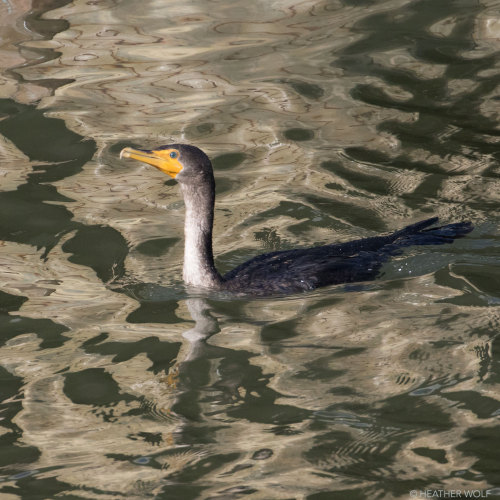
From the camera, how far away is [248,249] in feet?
28.5

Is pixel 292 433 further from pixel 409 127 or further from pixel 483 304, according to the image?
pixel 409 127

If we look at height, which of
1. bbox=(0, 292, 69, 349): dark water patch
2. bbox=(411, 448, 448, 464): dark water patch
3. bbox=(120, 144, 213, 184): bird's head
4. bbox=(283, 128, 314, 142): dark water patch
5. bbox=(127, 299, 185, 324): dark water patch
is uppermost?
bbox=(120, 144, 213, 184): bird's head

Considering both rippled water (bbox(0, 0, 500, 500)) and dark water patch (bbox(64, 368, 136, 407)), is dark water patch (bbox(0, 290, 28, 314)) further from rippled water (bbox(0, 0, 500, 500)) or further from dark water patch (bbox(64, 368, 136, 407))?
dark water patch (bbox(64, 368, 136, 407))

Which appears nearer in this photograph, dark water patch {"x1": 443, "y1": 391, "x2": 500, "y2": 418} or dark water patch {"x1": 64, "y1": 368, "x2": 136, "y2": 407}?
dark water patch {"x1": 443, "y1": 391, "x2": 500, "y2": 418}

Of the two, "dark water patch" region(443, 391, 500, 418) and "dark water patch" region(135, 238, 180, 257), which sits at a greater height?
"dark water patch" region(135, 238, 180, 257)

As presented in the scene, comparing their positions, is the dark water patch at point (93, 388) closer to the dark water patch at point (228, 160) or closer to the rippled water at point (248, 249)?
the rippled water at point (248, 249)

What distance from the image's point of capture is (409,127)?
36.6 ft

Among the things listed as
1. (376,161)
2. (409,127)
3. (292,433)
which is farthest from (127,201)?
(292,433)

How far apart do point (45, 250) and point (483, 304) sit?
3679 millimetres

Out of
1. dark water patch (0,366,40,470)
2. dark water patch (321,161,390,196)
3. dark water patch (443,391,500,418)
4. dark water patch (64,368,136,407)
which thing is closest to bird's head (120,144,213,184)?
dark water patch (64,368,136,407)

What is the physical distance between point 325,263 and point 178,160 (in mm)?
1370

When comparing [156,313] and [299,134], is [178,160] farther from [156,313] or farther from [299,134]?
[299,134]

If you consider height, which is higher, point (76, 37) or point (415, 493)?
point (76, 37)

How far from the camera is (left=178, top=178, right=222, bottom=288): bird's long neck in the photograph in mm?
7562
